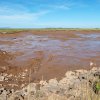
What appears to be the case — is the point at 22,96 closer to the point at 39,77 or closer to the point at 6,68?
the point at 39,77

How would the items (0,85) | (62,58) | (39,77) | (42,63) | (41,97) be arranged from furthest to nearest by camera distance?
(62,58)
(42,63)
(39,77)
(0,85)
(41,97)

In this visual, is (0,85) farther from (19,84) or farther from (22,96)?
(22,96)

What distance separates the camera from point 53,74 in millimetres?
11930

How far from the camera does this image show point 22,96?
7.07 meters

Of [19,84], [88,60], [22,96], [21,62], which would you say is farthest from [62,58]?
[22,96]

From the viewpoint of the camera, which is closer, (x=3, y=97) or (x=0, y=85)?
(x=3, y=97)

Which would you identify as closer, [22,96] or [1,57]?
[22,96]

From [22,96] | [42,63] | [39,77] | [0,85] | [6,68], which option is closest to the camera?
[22,96]

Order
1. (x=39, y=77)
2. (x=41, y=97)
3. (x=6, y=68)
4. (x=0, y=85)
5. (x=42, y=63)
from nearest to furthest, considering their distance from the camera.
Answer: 1. (x=41, y=97)
2. (x=0, y=85)
3. (x=39, y=77)
4. (x=6, y=68)
5. (x=42, y=63)

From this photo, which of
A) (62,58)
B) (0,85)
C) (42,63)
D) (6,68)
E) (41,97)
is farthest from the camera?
→ (62,58)

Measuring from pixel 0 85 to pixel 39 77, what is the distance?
6.69 ft

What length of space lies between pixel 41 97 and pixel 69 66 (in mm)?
6916

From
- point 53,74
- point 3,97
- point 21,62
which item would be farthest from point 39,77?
point 3,97

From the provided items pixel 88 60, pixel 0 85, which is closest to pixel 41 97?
pixel 0 85
